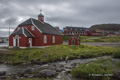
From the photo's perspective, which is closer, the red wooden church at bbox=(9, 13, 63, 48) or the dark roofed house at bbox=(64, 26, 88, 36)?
the red wooden church at bbox=(9, 13, 63, 48)

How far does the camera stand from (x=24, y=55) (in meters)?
20.4

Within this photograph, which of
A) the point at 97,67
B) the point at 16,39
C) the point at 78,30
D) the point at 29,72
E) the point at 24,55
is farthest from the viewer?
the point at 78,30

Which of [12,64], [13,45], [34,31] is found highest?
[34,31]

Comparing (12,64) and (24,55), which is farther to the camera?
(24,55)

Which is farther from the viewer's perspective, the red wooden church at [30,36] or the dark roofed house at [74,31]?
the dark roofed house at [74,31]

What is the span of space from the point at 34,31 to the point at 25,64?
1403 centimetres

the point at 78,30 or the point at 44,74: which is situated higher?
the point at 78,30

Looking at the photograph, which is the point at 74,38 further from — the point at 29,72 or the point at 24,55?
the point at 29,72

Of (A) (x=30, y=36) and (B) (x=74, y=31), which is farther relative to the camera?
(B) (x=74, y=31)

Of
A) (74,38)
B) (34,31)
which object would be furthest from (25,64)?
(74,38)

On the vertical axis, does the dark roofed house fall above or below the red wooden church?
above

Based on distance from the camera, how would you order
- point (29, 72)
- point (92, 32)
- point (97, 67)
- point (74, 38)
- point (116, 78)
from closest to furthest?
1. point (116, 78)
2. point (97, 67)
3. point (29, 72)
4. point (74, 38)
5. point (92, 32)

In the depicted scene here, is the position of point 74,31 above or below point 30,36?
above

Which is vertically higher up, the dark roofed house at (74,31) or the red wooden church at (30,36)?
the dark roofed house at (74,31)
